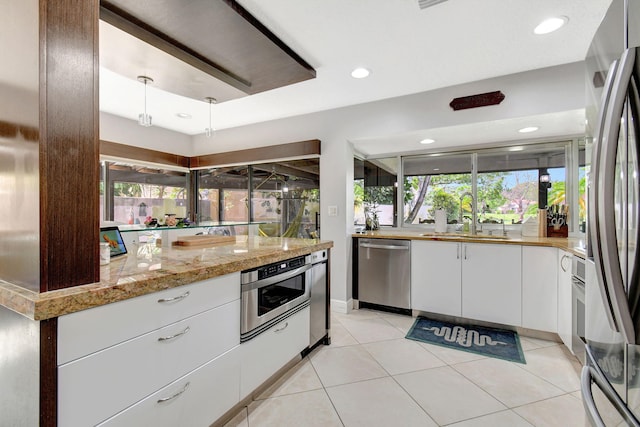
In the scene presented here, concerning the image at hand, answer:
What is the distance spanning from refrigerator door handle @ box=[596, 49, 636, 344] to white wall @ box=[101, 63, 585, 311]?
6.78 ft

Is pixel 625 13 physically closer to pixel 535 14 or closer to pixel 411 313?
pixel 535 14

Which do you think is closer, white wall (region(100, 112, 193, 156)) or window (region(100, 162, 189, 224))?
white wall (region(100, 112, 193, 156))

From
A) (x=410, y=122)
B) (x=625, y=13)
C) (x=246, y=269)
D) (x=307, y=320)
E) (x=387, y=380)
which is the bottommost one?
(x=387, y=380)

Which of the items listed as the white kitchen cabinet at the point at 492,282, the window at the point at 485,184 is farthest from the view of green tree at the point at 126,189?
the white kitchen cabinet at the point at 492,282

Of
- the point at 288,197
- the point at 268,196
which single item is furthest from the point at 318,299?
the point at 268,196

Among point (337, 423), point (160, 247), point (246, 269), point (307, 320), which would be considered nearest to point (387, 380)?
point (337, 423)

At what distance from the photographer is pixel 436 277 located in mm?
3064

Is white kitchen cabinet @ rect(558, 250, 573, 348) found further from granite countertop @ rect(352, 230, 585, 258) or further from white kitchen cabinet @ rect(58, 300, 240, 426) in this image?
white kitchen cabinet @ rect(58, 300, 240, 426)

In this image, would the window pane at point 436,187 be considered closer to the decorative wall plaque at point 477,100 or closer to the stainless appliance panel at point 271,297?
the decorative wall plaque at point 477,100

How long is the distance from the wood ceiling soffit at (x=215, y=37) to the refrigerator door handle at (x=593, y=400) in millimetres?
2400

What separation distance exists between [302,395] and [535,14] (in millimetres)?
2862

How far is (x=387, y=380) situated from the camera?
2.03 meters

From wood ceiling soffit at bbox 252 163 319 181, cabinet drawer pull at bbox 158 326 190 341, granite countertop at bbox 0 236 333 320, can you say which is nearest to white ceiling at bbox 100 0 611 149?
wood ceiling soffit at bbox 252 163 319 181

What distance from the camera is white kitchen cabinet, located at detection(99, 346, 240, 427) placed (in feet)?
3.70
